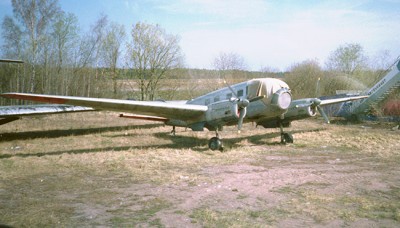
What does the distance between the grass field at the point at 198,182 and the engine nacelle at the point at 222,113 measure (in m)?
1.21

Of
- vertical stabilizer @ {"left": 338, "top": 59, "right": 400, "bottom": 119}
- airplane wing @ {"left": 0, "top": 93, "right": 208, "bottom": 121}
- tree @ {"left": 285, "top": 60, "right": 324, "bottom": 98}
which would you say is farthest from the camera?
tree @ {"left": 285, "top": 60, "right": 324, "bottom": 98}

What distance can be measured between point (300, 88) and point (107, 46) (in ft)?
78.7

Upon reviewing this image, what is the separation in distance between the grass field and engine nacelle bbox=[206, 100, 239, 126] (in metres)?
1.21

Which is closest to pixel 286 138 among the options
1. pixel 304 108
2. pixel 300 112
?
pixel 300 112

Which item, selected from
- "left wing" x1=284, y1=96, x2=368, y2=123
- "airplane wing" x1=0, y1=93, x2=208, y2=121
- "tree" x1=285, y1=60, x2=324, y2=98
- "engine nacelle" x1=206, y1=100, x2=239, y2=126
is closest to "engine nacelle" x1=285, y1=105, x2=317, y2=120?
"left wing" x1=284, y1=96, x2=368, y2=123

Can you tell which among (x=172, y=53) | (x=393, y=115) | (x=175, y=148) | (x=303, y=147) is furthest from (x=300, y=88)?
(x=175, y=148)

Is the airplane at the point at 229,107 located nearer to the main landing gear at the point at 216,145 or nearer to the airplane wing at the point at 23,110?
the main landing gear at the point at 216,145

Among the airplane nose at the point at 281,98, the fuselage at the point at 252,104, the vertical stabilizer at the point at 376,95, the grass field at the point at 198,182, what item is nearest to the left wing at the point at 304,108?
the grass field at the point at 198,182

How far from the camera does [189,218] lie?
17.5 feet

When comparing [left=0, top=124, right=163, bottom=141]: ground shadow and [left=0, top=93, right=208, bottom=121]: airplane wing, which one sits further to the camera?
[left=0, top=124, right=163, bottom=141]: ground shadow

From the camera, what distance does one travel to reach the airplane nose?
12023mm

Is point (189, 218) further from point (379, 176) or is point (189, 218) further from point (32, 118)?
point (32, 118)

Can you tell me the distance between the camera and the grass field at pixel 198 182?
5.38 meters

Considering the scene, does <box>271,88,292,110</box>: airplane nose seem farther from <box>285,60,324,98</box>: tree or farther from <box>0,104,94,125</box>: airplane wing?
<box>285,60,324,98</box>: tree
